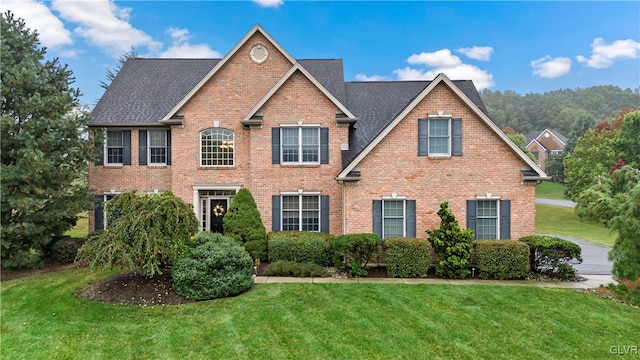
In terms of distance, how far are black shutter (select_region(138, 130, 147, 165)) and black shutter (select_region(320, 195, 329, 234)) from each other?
8550mm

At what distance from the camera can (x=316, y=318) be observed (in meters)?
7.71

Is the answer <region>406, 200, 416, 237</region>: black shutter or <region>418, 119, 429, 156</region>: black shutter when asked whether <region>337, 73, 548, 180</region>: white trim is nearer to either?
<region>418, 119, 429, 156</region>: black shutter

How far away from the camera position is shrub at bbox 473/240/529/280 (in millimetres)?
10984

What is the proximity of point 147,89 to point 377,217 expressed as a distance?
13.4m

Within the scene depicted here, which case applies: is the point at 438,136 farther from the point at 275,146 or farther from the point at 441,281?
the point at 275,146

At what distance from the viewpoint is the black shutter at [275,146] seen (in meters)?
14.3

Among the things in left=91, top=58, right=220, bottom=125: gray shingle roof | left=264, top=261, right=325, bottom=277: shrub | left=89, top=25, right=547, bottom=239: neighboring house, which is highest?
left=91, top=58, right=220, bottom=125: gray shingle roof

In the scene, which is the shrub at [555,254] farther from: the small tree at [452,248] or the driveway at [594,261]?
the small tree at [452,248]

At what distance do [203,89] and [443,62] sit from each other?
39443 millimetres

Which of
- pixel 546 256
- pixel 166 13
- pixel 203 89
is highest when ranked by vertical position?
pixel 166 13

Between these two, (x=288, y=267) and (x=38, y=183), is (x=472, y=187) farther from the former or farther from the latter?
(x=38, y=183)

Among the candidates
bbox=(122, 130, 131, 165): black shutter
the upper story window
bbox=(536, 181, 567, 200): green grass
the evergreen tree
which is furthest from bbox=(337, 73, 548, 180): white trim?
bbox=(536, 181, 567, 200): green grass

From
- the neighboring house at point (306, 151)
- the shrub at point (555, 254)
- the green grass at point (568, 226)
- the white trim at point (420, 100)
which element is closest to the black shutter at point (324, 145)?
the neighboring house at point (306, 151)

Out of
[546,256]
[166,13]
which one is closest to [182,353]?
[546,256]
